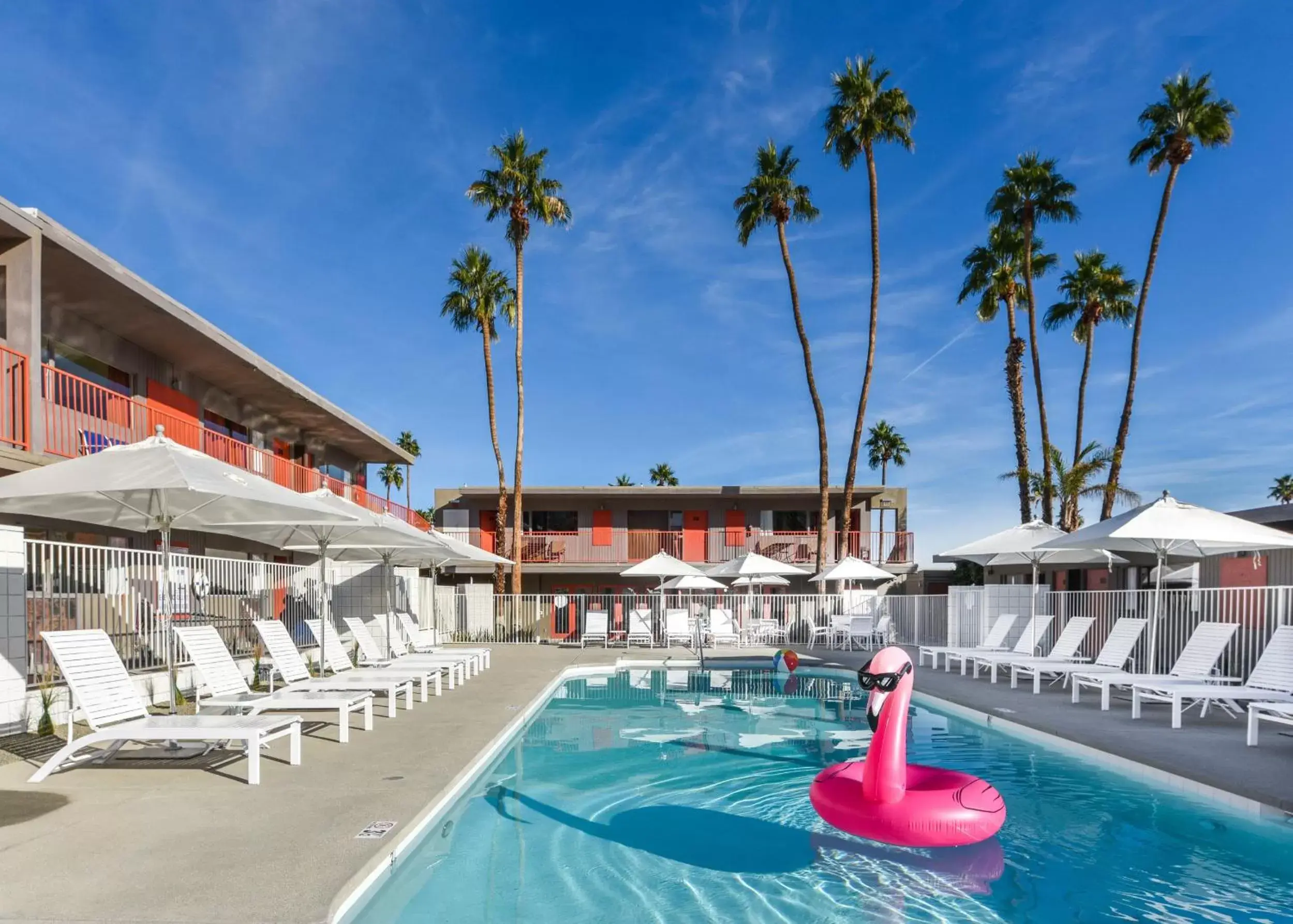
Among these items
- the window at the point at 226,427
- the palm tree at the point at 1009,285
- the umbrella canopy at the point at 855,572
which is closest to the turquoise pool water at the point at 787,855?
the umbrella canopy at the point at 855,572

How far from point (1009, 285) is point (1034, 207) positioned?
8.83ft

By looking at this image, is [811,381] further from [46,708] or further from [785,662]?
[46,708]

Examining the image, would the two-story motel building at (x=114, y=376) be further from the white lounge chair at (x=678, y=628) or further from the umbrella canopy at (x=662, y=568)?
the white lounge chair at (x=678, y=628)

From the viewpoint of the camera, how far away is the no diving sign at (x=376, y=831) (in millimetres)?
4867

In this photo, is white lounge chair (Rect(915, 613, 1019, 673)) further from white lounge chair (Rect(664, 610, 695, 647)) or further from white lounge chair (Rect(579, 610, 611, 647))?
white lounge chair (Rect(579, 610, 611, 647))

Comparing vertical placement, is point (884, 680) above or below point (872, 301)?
below

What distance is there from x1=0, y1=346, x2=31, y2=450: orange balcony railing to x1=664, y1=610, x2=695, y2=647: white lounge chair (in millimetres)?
14012

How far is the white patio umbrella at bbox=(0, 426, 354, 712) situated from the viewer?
21.6ft

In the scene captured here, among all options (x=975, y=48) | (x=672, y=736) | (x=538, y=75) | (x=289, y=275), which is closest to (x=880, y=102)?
(x=975, y=48)

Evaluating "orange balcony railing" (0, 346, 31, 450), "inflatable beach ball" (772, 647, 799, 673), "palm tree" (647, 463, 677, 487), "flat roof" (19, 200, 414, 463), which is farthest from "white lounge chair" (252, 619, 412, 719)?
"palm tree" (647, 463, 677, 487)

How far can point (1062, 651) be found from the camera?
12836mm

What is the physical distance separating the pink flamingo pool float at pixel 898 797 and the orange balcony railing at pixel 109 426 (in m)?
8.88

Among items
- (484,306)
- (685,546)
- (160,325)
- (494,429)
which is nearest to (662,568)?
(160,325)

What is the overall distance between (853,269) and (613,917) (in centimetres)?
2845
